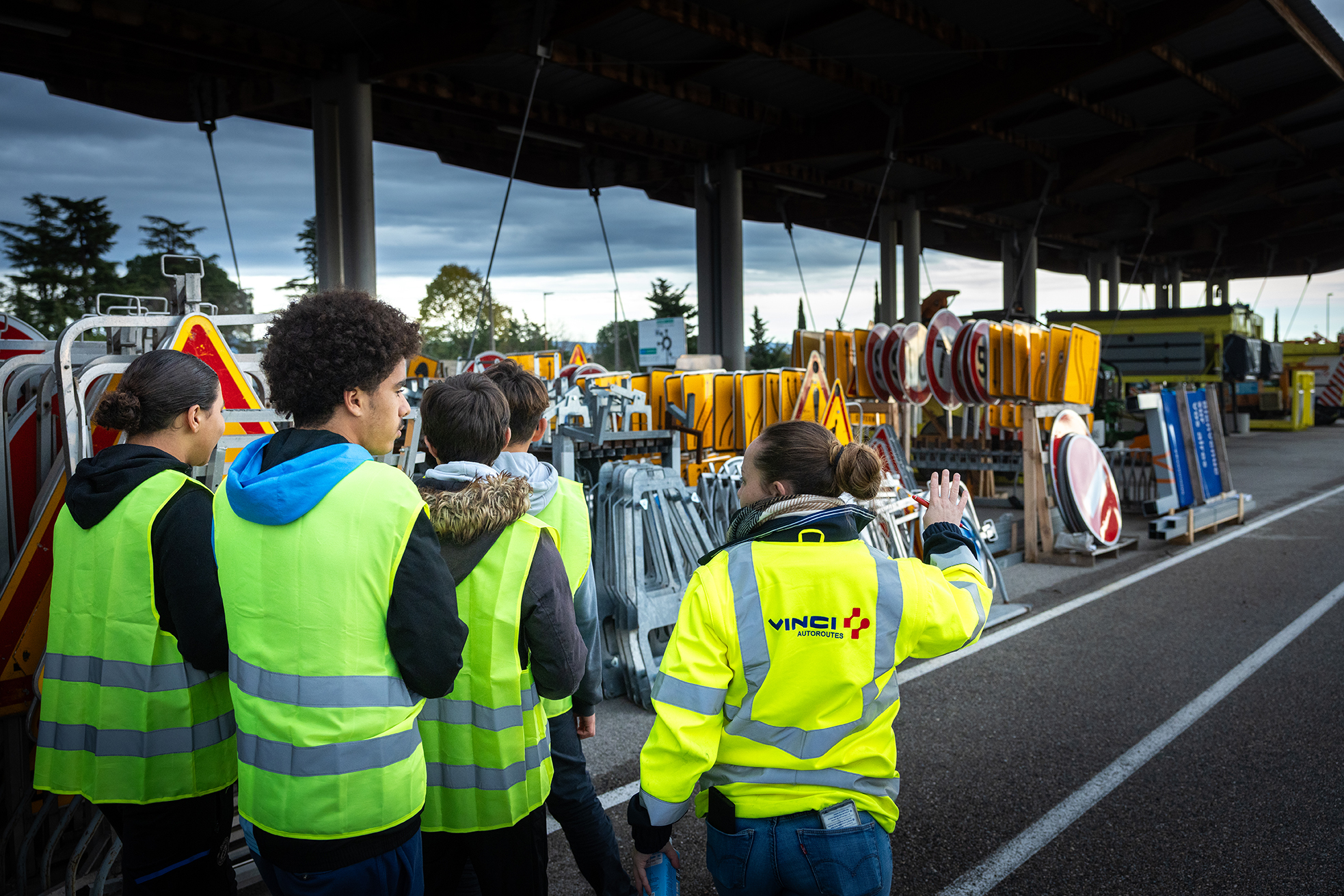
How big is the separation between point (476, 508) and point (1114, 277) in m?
35.8

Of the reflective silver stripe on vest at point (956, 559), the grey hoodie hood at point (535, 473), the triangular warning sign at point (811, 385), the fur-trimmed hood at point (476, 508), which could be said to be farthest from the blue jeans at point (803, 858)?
the triangular warning sign at point (811, 385)

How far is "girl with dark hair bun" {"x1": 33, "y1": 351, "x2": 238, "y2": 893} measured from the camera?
2168 mm

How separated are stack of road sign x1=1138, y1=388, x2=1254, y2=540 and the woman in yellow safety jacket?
339 inches

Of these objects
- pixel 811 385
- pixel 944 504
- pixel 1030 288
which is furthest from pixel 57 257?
pixel 1030 288

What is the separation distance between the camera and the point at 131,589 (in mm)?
2189

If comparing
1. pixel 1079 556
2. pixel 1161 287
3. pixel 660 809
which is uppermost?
pixel 1161 287

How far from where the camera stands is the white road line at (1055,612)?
3982 millimetres

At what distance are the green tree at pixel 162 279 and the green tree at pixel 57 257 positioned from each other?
0.93 meters

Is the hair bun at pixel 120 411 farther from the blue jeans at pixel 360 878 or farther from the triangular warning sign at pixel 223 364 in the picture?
the blue jeans at pixel 360 878

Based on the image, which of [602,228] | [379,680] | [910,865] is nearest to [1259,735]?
[910,865]

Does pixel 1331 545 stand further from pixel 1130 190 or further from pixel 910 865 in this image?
pixel 1130 190

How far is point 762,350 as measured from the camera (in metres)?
42.8

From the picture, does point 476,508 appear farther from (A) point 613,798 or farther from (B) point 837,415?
(B) point 837,415

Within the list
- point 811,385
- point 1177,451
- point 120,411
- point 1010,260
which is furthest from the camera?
point 1010,260
